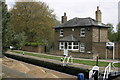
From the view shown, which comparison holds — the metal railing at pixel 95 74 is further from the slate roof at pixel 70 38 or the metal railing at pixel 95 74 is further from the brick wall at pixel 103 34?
the brick wall at pixel 103 34

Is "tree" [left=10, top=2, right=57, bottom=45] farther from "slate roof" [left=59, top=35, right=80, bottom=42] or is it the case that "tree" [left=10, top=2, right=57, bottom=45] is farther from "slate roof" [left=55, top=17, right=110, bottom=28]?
"slate roof" [left=59, top=35, right=80, bottom=42]

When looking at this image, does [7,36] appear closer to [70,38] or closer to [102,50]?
[102,50]

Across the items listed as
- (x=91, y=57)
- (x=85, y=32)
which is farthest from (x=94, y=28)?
(x=91, y=57)

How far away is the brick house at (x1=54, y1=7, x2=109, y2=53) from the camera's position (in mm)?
30547

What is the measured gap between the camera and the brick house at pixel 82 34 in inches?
1203

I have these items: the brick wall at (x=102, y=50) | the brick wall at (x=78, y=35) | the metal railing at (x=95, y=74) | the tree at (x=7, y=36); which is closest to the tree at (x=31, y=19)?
the brick wall at (x=78, y=35)

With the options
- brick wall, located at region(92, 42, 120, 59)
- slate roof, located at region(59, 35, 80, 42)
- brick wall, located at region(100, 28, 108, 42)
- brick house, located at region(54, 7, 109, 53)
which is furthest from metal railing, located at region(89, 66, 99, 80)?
brick wall, located at region(100, 28, 108, 42)

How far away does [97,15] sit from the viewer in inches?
1246

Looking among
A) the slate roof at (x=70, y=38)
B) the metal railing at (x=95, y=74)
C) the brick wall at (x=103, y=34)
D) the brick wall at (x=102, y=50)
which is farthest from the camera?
the slate roof at (x=70, y=38)

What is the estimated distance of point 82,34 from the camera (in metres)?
32.0

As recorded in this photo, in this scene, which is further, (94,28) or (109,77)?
(94,28)

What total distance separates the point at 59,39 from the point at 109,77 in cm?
2250

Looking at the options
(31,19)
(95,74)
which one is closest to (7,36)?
(95,74)

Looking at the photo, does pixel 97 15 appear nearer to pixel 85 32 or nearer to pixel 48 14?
pixel 85 32
